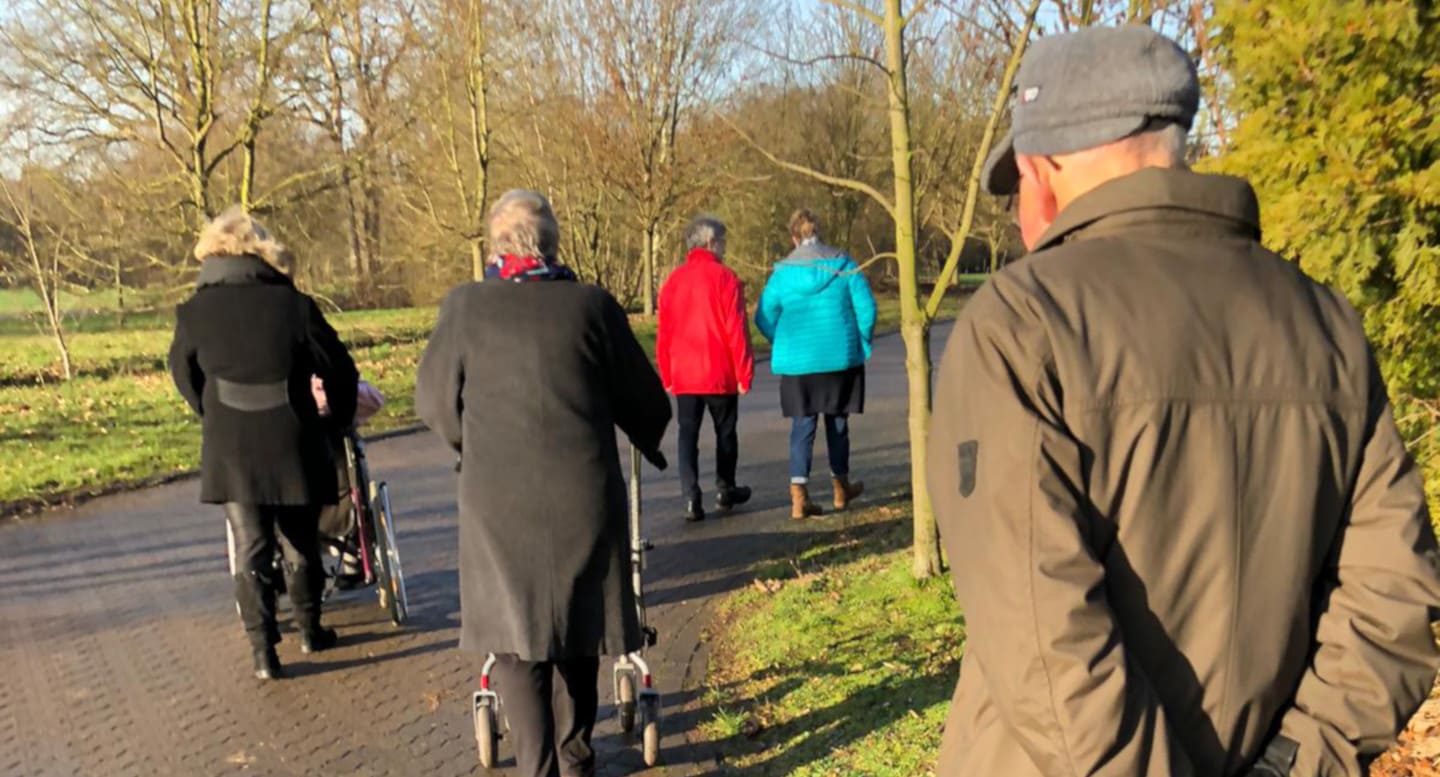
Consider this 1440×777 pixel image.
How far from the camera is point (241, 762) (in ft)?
13.6

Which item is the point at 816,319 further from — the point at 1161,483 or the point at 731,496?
the point at 1161,483

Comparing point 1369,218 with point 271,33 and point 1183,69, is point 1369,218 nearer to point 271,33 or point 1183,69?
point 1183,69

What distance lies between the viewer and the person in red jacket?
23.7 ft

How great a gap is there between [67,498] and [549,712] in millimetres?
6760

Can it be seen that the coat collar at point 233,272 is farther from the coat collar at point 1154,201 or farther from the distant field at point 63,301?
the distant field at point 63,301

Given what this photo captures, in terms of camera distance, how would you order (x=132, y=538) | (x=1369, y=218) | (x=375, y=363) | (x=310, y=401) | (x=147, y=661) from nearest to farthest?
(x=1369, y=218) < (x=310, y=401) < (x=147, y=661) < (x=132, y=538) < (x=375, y=363)

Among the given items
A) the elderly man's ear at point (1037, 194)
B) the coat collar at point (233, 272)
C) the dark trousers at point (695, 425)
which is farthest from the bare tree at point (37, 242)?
the elderly man's ear at point (1037, 194)

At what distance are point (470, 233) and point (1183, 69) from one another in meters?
17.9

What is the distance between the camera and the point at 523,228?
134 inches

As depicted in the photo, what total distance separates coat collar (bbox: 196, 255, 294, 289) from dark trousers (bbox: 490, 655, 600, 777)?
2.17 metres

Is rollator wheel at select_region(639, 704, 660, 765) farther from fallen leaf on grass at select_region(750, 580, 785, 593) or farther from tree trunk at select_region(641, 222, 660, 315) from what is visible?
tree trunk at select_region(641, 222, 660, 315)

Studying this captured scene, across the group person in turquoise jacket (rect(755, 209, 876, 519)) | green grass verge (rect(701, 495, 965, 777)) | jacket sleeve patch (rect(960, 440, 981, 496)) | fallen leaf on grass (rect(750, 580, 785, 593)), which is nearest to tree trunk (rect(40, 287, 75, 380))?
person in turquoise jacket (rect(755, 209, 876, 519))

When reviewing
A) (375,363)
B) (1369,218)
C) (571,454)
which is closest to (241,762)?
(571,454)

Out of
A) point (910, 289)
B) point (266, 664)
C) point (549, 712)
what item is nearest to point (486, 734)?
point (549, 712)
